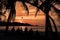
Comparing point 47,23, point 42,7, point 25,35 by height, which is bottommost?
point 25,35

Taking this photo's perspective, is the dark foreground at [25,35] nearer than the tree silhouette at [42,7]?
Yes

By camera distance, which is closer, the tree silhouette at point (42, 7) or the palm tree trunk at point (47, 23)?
the palm tree trunk at point (47, 23)

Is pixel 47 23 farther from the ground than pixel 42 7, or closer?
closer

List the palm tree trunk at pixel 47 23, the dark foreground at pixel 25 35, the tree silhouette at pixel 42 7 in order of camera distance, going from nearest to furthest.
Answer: the dark foreground at pixel 25 35 → the palm tree trunk at pixel 47 23 → the tree silhouette at pixel 42 7

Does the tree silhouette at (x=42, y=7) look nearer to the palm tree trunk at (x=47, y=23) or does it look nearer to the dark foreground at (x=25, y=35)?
the palm tree trunk at (x=47, y=23)

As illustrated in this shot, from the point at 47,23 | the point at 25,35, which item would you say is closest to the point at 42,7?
the point at 47,23

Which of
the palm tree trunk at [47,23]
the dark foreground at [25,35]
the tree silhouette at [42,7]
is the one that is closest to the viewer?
the dark foreground at [25,35]

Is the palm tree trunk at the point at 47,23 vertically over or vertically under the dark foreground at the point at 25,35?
over

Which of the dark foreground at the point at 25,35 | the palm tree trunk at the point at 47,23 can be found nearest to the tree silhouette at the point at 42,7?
the palm tree trunk at the point at 47,23

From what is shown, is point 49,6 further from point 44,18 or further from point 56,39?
point 56,39

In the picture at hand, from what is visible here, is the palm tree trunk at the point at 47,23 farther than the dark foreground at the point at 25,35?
Yes

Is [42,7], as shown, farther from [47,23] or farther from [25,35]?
[25,35]

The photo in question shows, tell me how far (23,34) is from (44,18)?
1782mm

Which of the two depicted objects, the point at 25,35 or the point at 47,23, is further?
the point at 47,23
